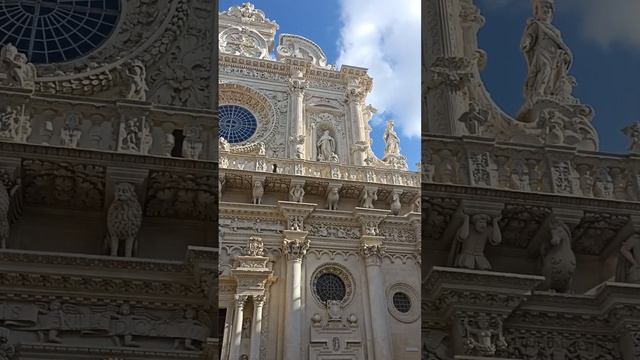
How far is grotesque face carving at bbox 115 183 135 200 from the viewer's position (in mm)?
5352

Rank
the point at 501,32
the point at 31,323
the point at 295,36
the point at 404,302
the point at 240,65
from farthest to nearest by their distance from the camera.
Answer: the point at 295,36
the point at 240,65
the point at 404,302
the point at 501,32
the point at 31,323

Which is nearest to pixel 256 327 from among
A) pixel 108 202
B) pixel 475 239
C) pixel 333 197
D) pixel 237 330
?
pixel 237 330

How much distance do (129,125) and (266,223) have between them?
9035 millimetres

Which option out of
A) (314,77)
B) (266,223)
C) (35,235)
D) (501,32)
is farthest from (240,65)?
(35,235)

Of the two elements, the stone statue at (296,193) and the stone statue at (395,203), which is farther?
the stone statue at (395,203)

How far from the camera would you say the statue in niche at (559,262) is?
18.4 feet

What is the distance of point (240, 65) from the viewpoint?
730 inches

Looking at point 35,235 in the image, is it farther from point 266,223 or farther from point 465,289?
point 266,223

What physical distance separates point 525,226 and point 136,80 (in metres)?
3.40

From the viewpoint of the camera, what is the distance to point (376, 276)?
14234mm

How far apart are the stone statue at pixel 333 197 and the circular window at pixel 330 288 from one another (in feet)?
5.10

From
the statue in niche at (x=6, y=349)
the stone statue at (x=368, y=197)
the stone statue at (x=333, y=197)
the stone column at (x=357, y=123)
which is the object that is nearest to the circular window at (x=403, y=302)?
the stone statue at (x=368, y=197)

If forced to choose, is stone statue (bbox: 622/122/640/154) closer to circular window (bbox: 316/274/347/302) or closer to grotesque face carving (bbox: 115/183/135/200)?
grotesque face carving (bbox: 115/183/135/200)

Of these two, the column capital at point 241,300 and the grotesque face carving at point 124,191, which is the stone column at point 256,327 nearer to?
the column capital at point 241,300
